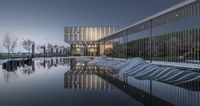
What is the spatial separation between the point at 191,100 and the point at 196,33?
580 inches

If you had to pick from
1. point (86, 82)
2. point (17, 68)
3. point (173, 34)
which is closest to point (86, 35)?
point (173, 34)

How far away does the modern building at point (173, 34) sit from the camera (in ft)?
71.1

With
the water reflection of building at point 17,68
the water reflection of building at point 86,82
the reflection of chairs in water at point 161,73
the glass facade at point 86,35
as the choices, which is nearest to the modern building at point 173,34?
the reflection of chairs in water at point 161,73

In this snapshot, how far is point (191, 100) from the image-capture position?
899cm

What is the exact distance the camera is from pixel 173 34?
27062mm

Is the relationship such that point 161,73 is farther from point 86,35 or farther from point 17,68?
point 86,35

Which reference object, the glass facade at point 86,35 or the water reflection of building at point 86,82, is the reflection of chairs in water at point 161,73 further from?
the glass facade at point 86,35

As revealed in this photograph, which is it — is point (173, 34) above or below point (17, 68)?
above

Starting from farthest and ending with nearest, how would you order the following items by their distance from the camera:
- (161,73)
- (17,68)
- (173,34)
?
(173,34), (17,68), (161,73)

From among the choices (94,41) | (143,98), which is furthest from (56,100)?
(94,41)

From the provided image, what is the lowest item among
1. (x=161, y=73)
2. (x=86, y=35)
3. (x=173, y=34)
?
(x=161, y=73)

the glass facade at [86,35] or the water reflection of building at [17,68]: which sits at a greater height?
the glass facade at [86,35]

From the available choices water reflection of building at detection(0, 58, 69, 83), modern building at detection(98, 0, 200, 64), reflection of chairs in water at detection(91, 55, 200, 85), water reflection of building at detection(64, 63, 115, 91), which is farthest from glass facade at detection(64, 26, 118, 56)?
water reflection of building at detection(64, 63, 115, 91)

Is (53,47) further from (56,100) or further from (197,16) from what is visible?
(56,100)
